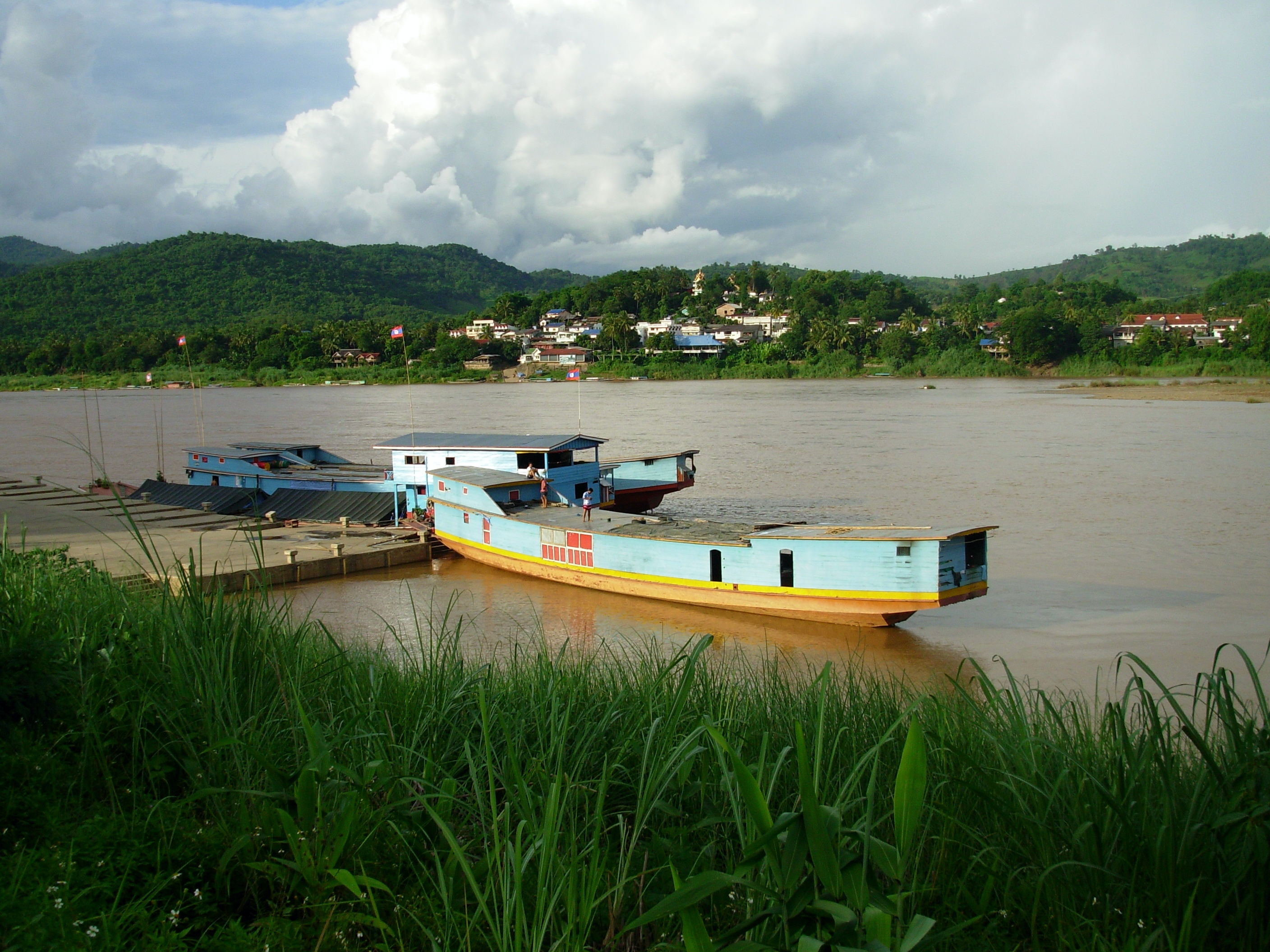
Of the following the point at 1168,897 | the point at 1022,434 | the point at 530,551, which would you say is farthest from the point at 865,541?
the point at 1022,434

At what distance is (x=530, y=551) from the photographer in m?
17.9

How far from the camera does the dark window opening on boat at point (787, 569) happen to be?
14500mm

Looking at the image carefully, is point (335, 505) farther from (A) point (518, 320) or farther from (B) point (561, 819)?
(A) point (518, 320)

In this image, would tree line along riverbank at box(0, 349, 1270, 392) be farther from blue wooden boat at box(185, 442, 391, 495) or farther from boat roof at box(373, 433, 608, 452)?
boat roof at box(373, 433, 608, 452)

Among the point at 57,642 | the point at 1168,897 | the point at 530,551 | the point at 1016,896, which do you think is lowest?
the point at 530,551

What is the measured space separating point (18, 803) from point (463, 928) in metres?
1.67

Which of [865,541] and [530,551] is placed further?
[530,551]

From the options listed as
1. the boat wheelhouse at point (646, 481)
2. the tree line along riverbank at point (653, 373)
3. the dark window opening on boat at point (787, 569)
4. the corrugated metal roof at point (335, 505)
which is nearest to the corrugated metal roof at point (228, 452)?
the corrugated metal roof at point (335, 505)

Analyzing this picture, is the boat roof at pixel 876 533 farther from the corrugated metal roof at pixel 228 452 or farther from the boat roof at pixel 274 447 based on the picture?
the boat roof at pixel 274 447

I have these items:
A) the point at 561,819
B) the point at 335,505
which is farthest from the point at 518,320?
the point at 561,819

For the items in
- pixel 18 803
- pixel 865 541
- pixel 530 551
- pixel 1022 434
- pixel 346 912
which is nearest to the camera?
pixel 346 912

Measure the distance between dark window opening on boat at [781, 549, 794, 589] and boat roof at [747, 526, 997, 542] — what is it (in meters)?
0.27

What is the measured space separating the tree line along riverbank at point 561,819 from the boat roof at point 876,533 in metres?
9.23

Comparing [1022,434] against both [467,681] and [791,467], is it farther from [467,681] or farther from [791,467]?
[467,681]
